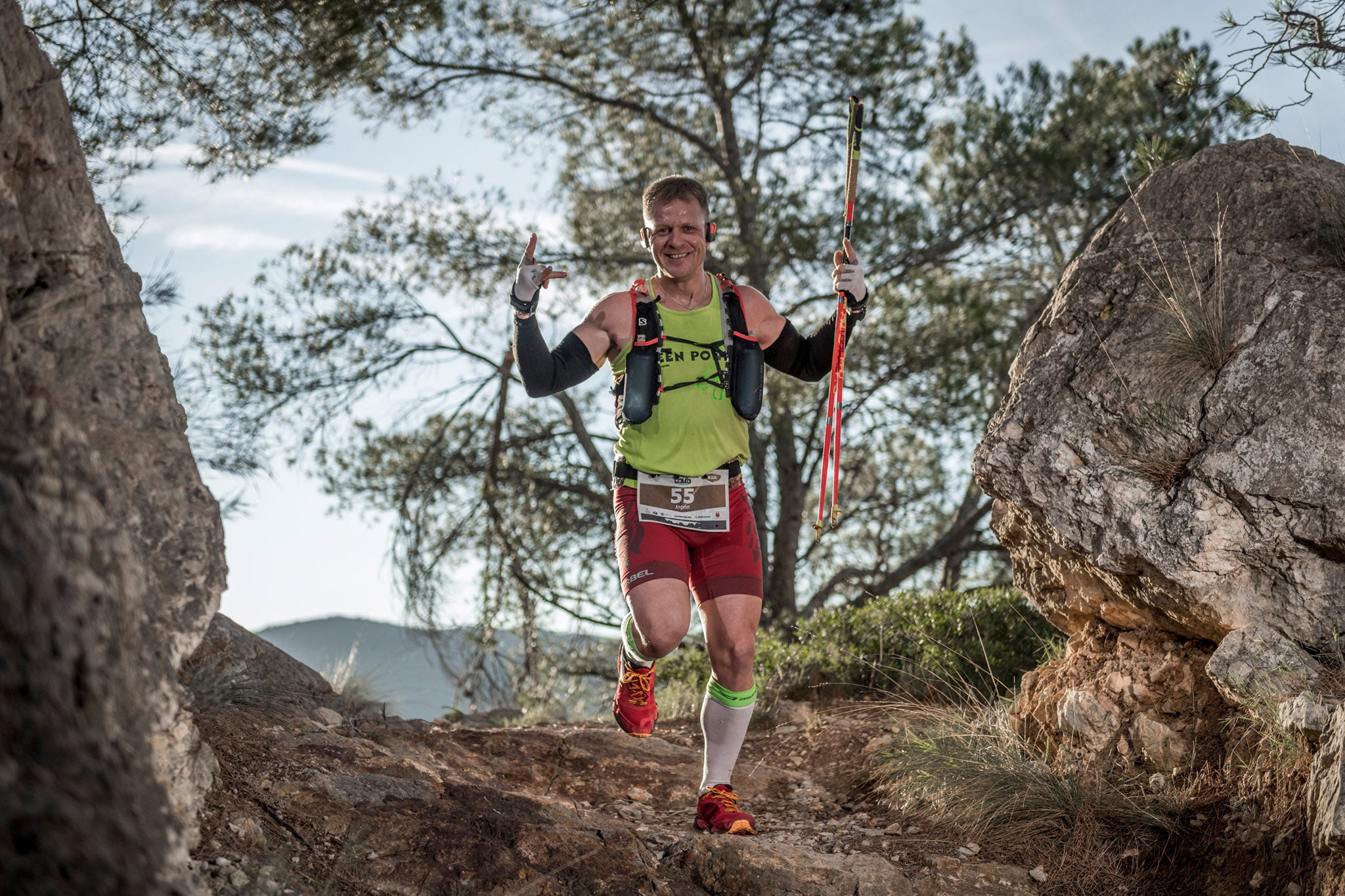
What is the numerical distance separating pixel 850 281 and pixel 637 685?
191cm

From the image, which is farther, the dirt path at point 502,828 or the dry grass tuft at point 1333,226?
the dry grass tuft at point 1333,226

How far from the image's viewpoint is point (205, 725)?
368 centimetres

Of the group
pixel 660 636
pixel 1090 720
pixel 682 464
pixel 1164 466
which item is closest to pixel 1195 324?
pixel 1164 466

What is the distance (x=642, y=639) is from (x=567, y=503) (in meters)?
6.19

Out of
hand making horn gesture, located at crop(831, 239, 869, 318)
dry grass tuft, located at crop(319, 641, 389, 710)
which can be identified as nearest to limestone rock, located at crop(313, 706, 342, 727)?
dry grass tuft, located at crop(319, 641, 389, 710)

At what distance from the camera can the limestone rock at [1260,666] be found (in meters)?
3.61

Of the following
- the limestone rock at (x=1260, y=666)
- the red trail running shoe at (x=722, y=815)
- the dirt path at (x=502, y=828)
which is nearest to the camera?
the dirt path at (x=502, y=828)

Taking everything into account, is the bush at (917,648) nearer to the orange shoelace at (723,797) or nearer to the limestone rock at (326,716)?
the orange shoelace at (723,797)

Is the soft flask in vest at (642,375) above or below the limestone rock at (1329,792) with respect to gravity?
above

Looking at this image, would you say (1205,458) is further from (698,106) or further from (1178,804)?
(698,106)

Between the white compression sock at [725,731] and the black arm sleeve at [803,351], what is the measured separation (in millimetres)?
1386

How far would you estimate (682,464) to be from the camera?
13.2ft

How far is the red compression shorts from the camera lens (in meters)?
3.97

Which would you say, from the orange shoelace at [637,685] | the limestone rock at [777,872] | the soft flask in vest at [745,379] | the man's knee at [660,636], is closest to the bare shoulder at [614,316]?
the soft flask in vest at [745,379]
